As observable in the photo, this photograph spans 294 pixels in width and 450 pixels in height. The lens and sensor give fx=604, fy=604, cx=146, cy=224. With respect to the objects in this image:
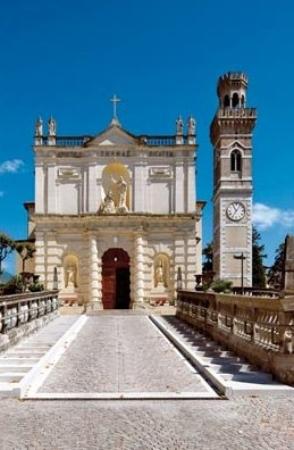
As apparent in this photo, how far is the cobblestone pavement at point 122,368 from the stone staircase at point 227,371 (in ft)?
0.81

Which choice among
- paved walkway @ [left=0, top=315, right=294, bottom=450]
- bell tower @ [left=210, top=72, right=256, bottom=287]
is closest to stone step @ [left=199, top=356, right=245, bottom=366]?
paved walkway @ [left=0, top=315, right=294, bottom=450]

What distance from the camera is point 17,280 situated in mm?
37250

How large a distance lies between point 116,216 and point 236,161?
17.3 m

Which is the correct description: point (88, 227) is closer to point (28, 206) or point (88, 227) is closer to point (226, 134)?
point (28, 206)

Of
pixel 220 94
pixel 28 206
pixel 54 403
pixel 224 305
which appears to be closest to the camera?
pixel 54 403

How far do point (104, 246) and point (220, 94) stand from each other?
76.4 feet

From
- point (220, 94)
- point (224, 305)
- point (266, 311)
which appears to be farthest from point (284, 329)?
point (220, 94)

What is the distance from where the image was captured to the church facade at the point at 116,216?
37375 mm

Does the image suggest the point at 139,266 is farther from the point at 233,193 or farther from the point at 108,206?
the point at 233,193

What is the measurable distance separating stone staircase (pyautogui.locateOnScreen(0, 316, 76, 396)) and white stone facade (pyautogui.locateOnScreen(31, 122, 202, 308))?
694 inches

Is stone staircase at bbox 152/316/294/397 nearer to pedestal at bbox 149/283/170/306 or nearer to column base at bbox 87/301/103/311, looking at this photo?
column base at bbox 87/301/103/311

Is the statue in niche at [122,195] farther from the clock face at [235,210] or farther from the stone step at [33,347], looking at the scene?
the stone step at [33,347]

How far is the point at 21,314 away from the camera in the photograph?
17.2 m

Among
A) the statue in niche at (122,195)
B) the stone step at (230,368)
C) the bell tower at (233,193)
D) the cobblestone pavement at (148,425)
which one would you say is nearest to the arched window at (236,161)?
the bell tower at (233,193)
